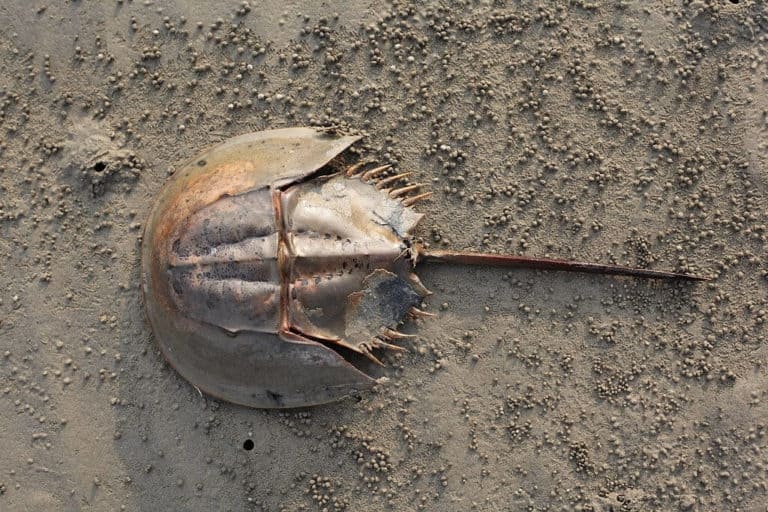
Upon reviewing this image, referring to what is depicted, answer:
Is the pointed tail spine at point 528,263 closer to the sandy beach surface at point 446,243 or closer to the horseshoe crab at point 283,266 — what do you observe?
the horseshoe crab at point 283,266

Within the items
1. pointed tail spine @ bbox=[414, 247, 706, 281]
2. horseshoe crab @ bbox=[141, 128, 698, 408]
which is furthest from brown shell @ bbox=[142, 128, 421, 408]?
pointed tail spine @ bbox=[414, 247, 706, 281]

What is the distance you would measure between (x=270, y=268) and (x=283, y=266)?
0.08m

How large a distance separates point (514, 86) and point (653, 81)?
89 centimetres

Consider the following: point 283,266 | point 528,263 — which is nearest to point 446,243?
point 528,263

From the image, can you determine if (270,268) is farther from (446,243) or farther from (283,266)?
(446,243)

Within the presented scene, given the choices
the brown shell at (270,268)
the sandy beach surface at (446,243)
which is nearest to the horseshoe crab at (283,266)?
the brown shell at (270,268)

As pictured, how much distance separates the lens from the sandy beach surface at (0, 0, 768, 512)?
3.81 meters

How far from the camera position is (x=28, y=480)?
12.5 feet

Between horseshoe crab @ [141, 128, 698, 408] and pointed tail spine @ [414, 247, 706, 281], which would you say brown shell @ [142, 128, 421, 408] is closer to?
horseshoe crab @ [141, 128, 698, 408]

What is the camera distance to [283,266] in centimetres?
337

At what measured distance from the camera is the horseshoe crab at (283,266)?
3355mm

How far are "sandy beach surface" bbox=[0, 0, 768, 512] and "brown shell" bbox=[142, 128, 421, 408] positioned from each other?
0.22m

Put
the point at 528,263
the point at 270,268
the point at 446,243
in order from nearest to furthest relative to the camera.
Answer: the point at 270,268, the point at 528,263, the point at 446,243

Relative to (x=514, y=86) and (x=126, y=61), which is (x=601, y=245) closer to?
(x=514, y=86)
